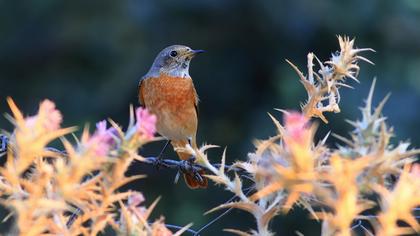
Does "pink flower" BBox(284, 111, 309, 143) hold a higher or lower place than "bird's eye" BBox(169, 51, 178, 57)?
lower

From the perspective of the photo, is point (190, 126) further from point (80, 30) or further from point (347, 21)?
point (80, 30)

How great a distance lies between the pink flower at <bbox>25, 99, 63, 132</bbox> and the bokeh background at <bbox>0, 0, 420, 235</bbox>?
8730mm

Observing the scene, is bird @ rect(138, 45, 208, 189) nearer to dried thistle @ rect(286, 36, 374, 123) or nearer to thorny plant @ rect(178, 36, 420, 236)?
dried thistle @ rect(286, 36, 374, 123)

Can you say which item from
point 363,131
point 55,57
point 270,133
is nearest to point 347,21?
point 270,133

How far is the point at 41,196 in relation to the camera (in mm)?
1830

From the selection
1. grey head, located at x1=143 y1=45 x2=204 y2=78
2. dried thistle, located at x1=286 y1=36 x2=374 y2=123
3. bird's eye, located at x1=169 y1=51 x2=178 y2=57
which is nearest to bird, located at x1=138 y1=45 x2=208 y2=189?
grey head, located at x1=143 y1=45 x2=204 y2=78

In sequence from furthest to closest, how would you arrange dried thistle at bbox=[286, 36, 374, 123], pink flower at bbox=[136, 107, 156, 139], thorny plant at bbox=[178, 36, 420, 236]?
dried thistle at bbox=[286, 36, 374, 123] → pink flower at bbox=[136, 107, 156, 139] → thorny plant at bbox=[178, 36, 420, 236]

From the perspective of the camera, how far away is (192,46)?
11.7 metres

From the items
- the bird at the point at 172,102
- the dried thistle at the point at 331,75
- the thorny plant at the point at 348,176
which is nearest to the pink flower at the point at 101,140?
the thorny plant at the point at 348,176

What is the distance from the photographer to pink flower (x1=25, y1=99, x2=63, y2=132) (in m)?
1.78

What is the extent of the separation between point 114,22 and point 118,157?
9867 mm

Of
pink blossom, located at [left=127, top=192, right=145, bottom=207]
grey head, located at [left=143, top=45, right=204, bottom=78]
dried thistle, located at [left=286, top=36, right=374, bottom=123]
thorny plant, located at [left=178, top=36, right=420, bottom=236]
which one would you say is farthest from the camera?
grey head, located at [left=143, top=45, right=204, bottom=78]

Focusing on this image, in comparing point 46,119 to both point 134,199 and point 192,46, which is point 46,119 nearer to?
point 134,199

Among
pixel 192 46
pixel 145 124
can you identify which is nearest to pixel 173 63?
pixel 145 124
